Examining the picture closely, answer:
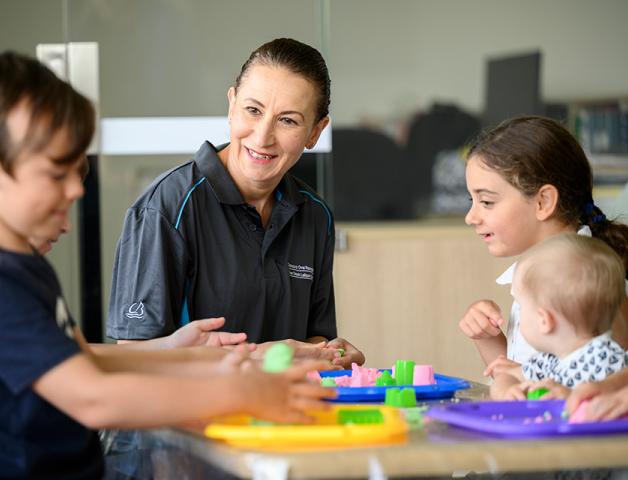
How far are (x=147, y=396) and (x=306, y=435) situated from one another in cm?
18

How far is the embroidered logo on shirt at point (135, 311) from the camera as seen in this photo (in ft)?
6.32

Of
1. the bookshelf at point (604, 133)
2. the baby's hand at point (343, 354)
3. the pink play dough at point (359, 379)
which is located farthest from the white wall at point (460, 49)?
the pink play dough at point (359, 379)

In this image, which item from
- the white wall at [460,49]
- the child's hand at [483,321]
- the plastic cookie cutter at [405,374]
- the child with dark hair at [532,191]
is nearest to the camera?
the plastic cookie cutter at [405,374]

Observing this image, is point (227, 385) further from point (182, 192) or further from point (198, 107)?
point (198, 107)

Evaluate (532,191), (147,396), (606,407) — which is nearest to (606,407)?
(606,407)

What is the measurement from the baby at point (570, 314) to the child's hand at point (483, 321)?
0.35m

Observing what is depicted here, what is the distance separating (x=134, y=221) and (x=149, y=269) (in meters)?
0.12

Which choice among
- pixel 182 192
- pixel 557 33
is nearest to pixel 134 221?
pixel 182 192

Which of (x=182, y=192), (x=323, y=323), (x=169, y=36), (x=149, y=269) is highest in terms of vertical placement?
(x=169, y=36)

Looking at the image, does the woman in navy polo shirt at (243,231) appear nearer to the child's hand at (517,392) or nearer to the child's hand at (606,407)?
the child's hand at (517,392)

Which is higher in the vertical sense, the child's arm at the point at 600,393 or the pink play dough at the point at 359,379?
the child's arm at the point at 600,393

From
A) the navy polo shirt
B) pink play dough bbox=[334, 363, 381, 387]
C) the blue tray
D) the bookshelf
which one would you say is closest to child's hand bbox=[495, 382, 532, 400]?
the blue tray

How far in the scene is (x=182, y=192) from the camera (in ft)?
6.72

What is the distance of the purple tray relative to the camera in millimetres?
1126
